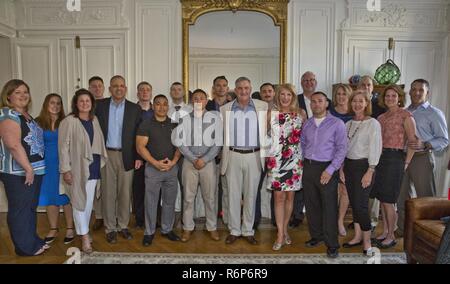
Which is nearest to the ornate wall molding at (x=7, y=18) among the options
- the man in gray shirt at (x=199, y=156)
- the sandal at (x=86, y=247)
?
the man in gray shirt at (x=199, y=156)

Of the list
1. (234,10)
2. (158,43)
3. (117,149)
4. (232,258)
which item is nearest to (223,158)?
(232,258)

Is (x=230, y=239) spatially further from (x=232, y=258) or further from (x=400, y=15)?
(x=400, y=15)

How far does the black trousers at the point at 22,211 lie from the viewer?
107 inches

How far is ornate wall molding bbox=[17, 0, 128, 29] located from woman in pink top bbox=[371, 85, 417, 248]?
325cm

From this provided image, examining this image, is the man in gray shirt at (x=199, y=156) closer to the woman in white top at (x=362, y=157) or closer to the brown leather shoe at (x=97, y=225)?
the brown leather shoe at (x=97, y=225)

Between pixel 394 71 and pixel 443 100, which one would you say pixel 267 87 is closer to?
pixel 394 71

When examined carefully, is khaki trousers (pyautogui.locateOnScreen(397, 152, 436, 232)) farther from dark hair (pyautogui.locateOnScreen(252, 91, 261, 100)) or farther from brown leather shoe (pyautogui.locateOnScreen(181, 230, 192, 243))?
brown leather shoe (pyautogui.locateOnScreen(181, 230, 192, 243))

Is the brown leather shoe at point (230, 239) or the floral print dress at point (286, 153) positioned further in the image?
the brown leather shoe at point (230, 239)

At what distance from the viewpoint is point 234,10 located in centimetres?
446

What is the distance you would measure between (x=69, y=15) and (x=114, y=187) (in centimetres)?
253

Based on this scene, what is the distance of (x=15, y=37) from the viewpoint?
4438 millimetres

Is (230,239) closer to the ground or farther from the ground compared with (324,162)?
closer to the ground

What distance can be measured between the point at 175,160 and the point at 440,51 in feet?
12.3

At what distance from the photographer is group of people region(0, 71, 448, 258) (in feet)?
9.18
